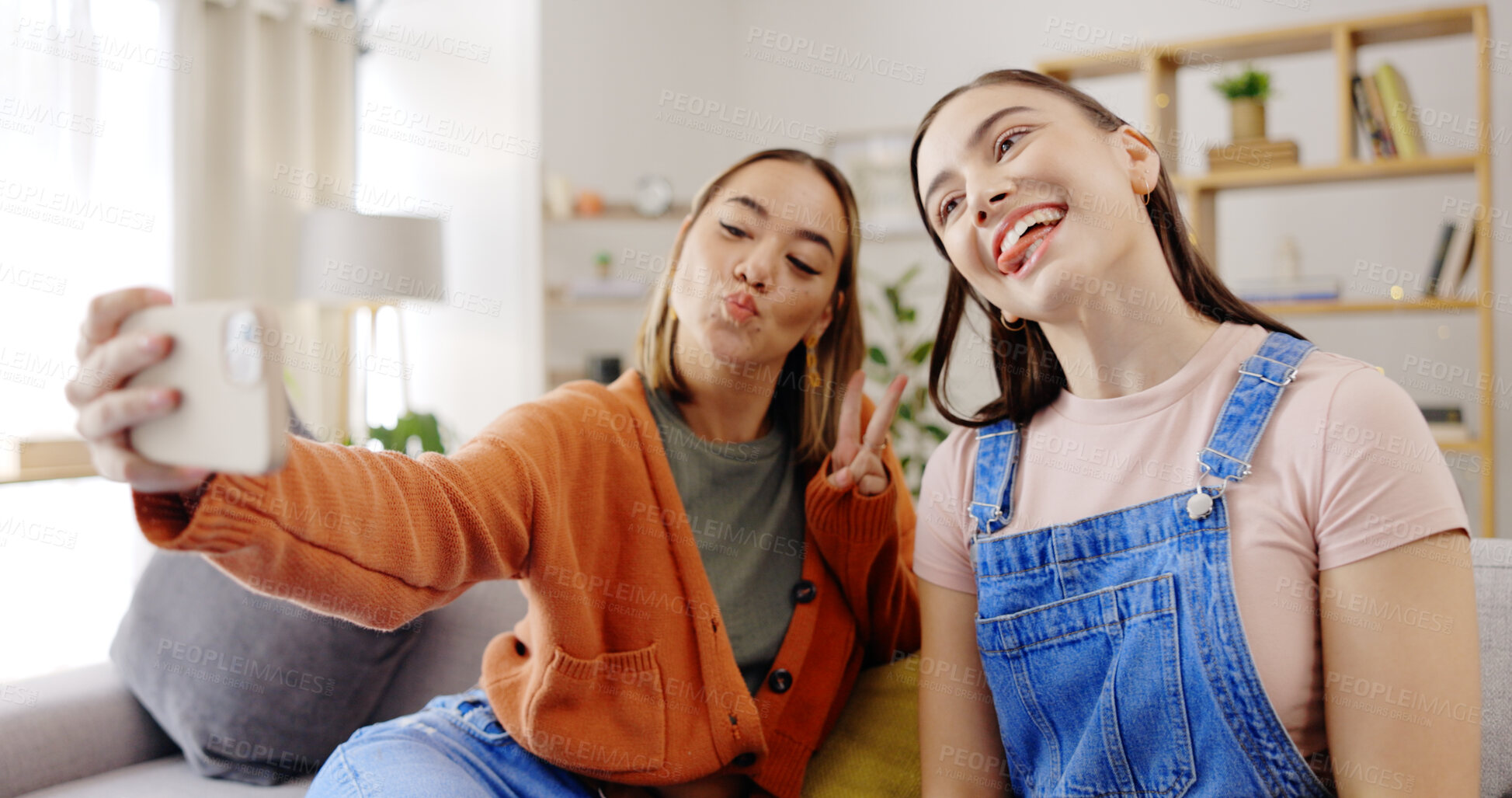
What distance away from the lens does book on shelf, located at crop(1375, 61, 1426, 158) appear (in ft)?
9.73

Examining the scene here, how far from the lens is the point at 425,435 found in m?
3.18

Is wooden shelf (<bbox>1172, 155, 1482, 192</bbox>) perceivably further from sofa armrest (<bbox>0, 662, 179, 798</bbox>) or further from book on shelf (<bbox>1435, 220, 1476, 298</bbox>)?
sofa armrest (<bbox>0, 662, 179, 798</bbox>)

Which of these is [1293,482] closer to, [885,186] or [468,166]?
[885,186]

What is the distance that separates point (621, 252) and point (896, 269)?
1217 mm

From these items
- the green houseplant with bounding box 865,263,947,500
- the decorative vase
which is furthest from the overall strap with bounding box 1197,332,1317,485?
the decorative vase

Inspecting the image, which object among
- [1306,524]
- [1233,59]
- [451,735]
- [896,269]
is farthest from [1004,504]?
[896,269]

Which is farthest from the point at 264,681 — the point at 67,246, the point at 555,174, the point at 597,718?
the point at 555,174

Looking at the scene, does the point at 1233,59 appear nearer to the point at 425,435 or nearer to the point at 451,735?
the point at 425,435

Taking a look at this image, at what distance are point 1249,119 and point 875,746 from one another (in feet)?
8.85

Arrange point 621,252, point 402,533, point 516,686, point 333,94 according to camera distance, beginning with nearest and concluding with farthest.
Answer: point 402,533 < point 516,686 < point 333,94 < point 621,252

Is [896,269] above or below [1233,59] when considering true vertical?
below

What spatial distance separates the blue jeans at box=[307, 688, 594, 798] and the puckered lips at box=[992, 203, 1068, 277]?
0.80 m

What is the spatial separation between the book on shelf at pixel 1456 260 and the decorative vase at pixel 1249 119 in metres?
0.64

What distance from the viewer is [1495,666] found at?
3.78 feet
